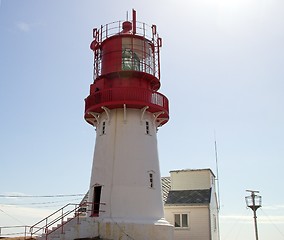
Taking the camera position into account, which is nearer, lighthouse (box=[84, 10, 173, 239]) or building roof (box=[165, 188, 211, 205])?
lighthouse (box=[84, 10, 173, 239])

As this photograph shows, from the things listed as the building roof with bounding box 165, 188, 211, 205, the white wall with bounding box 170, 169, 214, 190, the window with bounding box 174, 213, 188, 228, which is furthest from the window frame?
the white wall with bounding box 170, 169, 214, 190

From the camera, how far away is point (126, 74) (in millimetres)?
24188

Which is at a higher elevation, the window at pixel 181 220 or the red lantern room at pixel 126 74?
the red lantern room at pixel 126 74

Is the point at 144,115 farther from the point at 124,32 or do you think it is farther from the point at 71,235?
the point at 71,235

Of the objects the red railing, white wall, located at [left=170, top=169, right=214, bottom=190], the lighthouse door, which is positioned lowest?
the lighthouse door

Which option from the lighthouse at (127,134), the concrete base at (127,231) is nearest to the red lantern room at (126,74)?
the lighthouse at (127,134)

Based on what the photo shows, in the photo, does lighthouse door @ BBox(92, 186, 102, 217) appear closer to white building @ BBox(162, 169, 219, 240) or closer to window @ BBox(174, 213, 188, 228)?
white building @ BBox(162, 169, 219, 240)

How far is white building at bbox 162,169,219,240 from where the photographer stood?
90.7 feet

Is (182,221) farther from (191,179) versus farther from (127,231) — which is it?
(127,231)

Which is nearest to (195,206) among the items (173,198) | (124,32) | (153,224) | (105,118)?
(173,198)

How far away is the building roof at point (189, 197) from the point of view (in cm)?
2844

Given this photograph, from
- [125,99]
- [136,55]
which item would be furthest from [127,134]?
[136,55]

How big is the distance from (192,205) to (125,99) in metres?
9.87

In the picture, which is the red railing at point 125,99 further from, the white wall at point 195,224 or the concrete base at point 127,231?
the white wall at point 195,224
